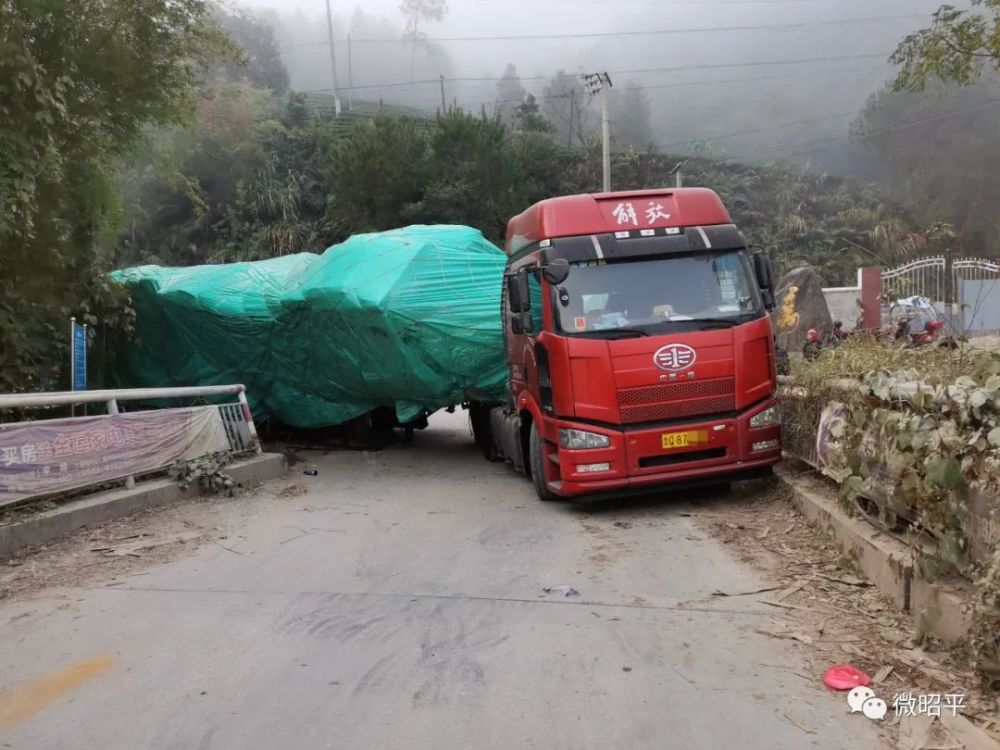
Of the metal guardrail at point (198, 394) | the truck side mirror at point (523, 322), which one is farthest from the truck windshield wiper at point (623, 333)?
Result: the metal guardrail at point (198, 394)

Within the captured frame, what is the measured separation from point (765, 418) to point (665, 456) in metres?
1.00

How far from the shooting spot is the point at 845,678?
373 centimetres

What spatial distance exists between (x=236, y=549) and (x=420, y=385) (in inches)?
167

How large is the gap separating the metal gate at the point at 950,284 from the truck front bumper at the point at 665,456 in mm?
10276

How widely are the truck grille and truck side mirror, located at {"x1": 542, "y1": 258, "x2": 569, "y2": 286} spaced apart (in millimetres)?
1172

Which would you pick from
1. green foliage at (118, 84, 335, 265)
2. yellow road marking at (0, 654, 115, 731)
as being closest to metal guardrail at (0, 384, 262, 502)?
yellow road marking at (0, 654, 115, 731)

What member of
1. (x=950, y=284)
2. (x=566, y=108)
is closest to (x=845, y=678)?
(x=950, y=284)

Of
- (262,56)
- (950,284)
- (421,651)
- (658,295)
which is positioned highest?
(262,56)

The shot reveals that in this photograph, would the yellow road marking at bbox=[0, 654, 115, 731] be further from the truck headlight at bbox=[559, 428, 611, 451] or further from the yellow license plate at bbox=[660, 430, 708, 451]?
the yellow license plate at bbox=[660, 430, 708, 451]

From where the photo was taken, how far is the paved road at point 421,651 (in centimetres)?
338

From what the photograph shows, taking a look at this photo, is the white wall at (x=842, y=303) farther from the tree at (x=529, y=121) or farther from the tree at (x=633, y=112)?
the tree at (x=633, y=112)

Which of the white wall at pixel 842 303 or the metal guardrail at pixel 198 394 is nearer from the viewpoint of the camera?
the metal guardrail at pixel 198 394

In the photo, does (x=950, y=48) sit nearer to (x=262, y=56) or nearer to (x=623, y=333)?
(x=623, y=333)

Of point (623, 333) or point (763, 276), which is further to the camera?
point (763, 276)
